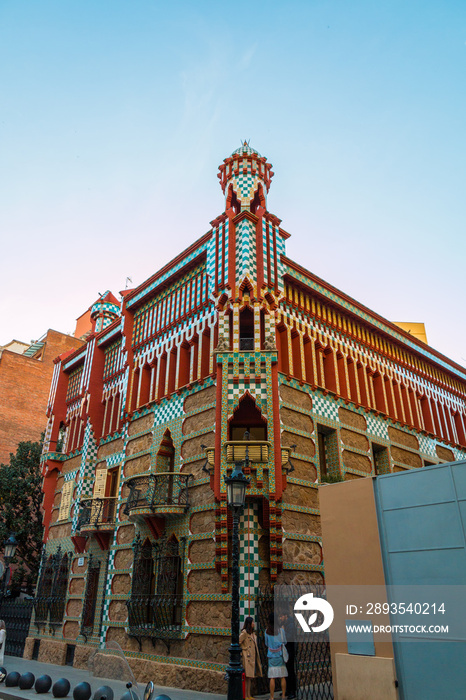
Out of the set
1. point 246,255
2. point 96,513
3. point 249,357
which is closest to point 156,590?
point 96,513

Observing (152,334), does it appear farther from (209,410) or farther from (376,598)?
(376,598)

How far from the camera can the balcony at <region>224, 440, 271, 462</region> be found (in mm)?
11984

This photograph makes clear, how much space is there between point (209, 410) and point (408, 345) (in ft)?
31.8

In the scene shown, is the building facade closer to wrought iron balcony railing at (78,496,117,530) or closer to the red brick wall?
wrought iron balcony railing at (78,496,117,530)

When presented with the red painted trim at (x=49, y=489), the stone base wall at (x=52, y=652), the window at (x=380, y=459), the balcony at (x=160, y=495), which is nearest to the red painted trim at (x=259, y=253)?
the balcony at (x=160, y=495)

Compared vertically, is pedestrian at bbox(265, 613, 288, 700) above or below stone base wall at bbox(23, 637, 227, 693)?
above

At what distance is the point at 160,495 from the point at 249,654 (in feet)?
16.1

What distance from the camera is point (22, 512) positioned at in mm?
24328

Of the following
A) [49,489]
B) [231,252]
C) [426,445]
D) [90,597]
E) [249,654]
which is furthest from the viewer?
[49,489]

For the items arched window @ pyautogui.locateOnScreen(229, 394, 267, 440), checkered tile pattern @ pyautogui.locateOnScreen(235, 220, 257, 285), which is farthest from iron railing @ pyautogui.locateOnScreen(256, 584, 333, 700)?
checkered tile pattern @ pyautogui.locateOnScreen(235, 220, 257, 285)

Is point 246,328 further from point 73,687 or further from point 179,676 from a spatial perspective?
point 73,687

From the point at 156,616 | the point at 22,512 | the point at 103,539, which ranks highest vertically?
the point at 22,512

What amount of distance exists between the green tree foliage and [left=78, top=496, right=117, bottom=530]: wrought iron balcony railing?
8.26m

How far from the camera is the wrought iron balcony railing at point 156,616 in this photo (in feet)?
40.8
